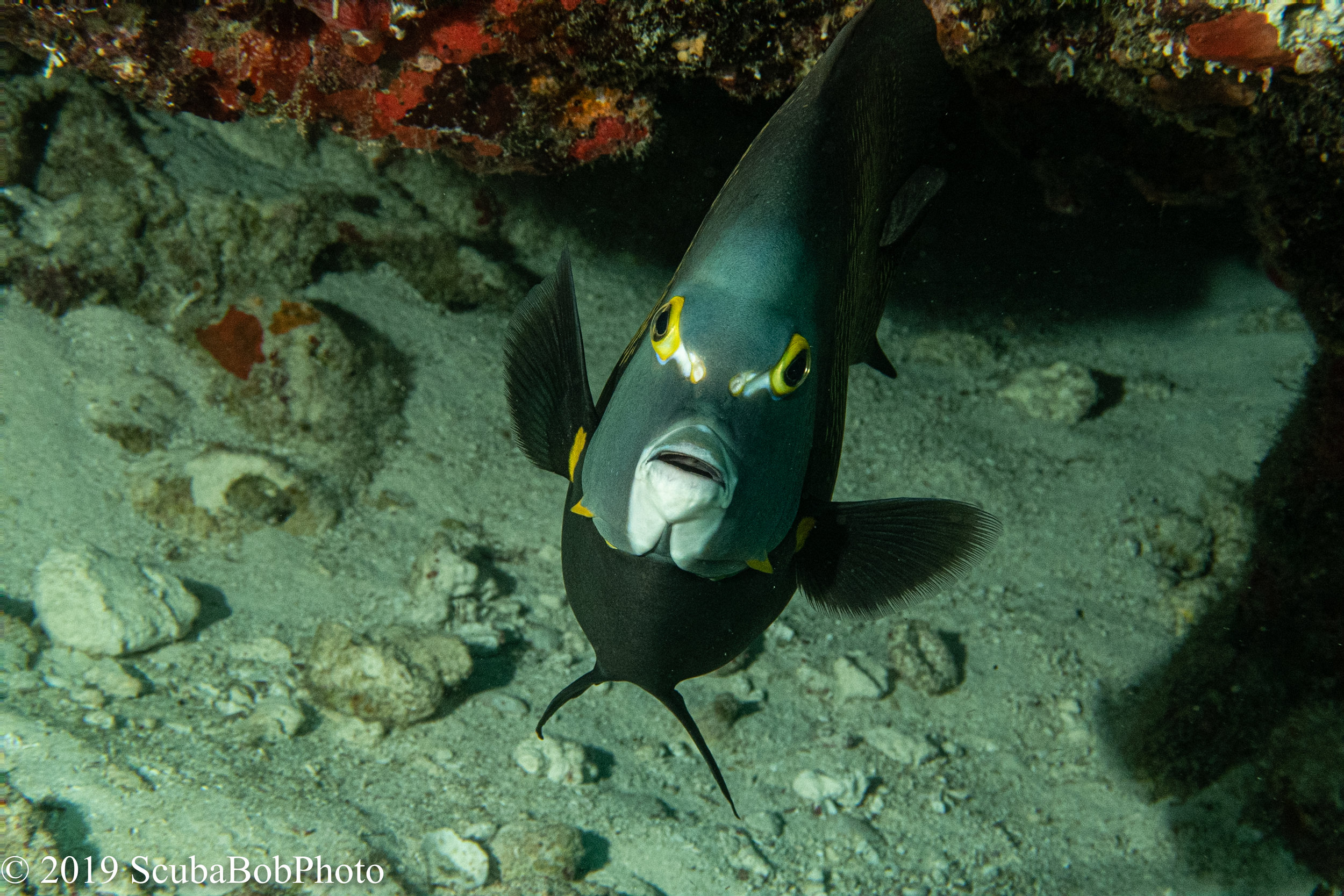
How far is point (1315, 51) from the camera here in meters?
1.95

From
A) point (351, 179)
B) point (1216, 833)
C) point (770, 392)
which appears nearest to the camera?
point (770, 392)

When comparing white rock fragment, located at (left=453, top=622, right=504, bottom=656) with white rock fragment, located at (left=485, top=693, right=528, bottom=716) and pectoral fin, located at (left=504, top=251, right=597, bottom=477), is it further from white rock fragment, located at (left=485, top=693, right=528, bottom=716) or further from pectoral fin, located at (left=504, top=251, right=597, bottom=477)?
pectoral fin, located at (left=504, top=251, right=597, bottom=477)

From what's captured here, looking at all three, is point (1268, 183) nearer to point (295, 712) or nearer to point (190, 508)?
point (295, 712)

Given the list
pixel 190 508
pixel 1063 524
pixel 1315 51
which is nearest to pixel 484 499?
pixel 190 508

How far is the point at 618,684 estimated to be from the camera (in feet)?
11.6

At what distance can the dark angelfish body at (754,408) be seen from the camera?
134cm

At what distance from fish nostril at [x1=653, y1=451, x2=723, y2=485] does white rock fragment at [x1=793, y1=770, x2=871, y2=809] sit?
2.51 metres

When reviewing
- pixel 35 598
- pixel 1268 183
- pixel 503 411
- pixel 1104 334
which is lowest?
pixel 35 598

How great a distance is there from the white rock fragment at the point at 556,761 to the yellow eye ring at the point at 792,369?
7.46 ft

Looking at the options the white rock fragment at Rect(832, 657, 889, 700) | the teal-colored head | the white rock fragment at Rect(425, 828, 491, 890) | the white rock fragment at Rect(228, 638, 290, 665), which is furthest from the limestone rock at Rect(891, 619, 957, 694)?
A: the white rock fragment at Rect(228, 638, 290, 665)

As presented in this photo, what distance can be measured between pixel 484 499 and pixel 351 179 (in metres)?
3.16

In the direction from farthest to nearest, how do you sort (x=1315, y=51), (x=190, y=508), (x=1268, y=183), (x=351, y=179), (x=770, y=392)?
(x=351, y=179) → (x=190, y=508) → (x=1268, y=183) → (x=1315, y=51) → (x=770, y=392)

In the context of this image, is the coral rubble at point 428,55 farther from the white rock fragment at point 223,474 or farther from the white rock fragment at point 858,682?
the white rock fragment at point 858,682

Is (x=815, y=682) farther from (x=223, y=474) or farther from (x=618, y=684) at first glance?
(x=223, y=474)
